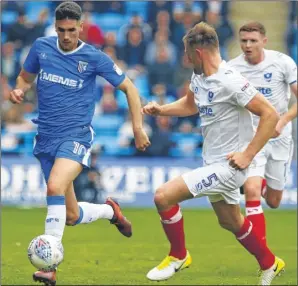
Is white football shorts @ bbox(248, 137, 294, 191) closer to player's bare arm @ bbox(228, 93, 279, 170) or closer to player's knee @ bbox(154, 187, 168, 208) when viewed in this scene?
player's knee @ bbox(154, 187, 168, 208)

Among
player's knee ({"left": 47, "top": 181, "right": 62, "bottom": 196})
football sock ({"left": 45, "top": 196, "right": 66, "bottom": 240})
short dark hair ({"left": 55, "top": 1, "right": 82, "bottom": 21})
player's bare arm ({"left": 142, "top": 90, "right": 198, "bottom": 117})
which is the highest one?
short dark hair ({"left": 55, "top": 1, "right": 82, "bottom": 21})

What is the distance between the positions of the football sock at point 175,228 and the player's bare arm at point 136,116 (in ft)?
2.36

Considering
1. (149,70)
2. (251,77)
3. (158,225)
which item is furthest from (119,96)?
(251,77)

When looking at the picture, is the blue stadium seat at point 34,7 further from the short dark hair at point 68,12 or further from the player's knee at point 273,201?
the short dark hair at point 68,12

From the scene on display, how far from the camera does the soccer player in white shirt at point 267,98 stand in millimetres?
10906

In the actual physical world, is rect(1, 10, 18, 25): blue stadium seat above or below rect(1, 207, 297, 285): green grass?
above

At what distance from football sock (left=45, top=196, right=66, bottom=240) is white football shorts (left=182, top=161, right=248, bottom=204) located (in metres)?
1.15

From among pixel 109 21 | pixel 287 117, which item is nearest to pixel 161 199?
pixel 287 117

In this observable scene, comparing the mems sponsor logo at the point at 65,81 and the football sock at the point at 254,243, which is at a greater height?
the mems sponsor logo at the point at 65,81

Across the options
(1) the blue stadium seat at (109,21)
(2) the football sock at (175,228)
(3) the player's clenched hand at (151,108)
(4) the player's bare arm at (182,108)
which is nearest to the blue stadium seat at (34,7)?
(1) the blue stadium seat at (109,21)

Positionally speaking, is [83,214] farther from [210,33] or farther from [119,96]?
[119,96]

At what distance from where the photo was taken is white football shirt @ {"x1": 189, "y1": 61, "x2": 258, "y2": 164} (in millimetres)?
8883

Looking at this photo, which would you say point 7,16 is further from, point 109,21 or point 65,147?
point 65,147

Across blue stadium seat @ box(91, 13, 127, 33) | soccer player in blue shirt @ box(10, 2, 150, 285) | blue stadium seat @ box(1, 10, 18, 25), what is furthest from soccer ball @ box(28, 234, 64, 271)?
blue stadium seat @ box(1, 10, 18, 25)
